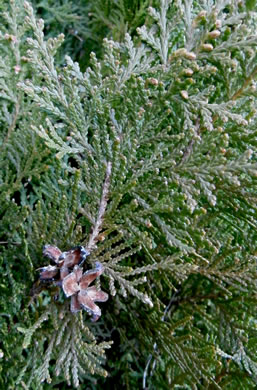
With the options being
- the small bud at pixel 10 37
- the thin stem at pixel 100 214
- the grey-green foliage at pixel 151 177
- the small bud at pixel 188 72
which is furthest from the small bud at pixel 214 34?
the small bud at pixel 10 37

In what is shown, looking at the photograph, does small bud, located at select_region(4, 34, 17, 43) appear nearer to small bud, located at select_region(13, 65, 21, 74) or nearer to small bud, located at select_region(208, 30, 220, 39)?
small bud, located at select_region(13, 65, 21, 74)

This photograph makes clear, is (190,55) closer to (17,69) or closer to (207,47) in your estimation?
(207,47)

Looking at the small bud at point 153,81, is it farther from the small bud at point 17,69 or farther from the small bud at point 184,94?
the small bud at point 17,69

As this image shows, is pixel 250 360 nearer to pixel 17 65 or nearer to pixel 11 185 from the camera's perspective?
pixel 11 185

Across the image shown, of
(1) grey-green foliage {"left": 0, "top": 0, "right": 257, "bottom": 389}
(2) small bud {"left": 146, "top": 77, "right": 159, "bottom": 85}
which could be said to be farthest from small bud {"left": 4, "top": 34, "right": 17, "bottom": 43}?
(2) small bud {"left": 146, "top": 77, "right": 159, "bottom": 85}

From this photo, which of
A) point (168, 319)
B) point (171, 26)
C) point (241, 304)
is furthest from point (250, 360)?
point (171, 26)
